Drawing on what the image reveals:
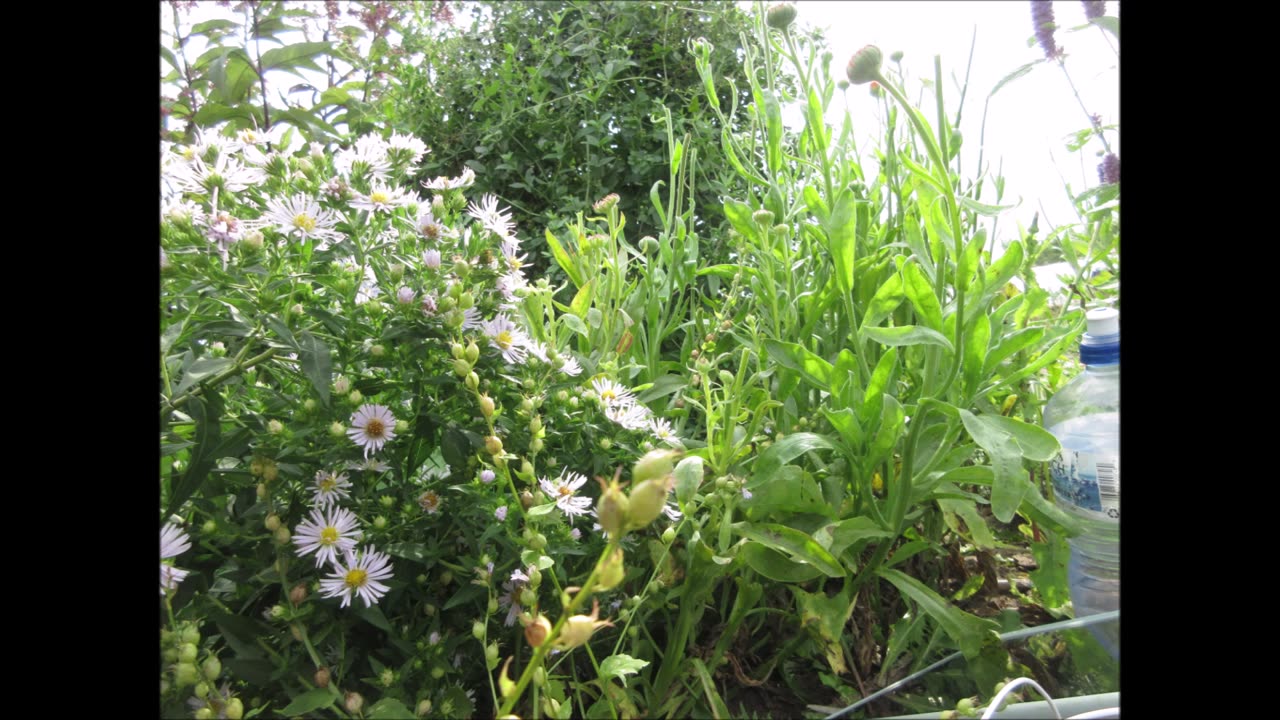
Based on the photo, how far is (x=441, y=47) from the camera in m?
1.79

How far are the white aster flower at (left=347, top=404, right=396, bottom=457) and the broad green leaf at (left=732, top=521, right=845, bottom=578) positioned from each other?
323 millimetres

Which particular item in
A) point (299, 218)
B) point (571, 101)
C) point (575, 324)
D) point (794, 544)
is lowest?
point (794, 544)

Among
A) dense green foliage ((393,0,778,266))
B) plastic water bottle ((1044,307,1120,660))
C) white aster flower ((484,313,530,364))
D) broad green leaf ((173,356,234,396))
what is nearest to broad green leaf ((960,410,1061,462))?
plastic water bottle ((1044,307,1120,660))

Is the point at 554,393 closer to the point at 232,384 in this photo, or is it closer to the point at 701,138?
the point at 232,384

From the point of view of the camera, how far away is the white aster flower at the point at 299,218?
60 centimetres

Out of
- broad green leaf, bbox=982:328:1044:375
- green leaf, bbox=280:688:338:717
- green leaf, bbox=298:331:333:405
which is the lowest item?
green leaf, bbox=280:688:338:717

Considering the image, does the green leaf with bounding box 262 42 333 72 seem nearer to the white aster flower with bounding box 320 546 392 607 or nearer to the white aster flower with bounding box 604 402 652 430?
the white aster flower with bounding box 604 402 652 430

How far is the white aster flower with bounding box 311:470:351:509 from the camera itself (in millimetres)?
558

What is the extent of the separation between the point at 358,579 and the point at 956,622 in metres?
0.55

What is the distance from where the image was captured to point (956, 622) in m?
0.72

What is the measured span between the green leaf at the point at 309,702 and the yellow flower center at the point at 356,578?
7 cm

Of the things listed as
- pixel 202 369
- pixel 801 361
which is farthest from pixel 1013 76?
pixel 202 369

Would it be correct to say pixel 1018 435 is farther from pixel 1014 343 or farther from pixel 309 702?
pixel 309 702
